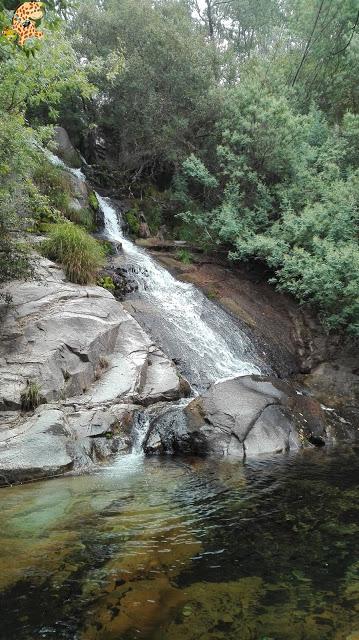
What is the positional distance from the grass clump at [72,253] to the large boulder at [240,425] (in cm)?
415

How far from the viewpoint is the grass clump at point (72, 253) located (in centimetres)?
1083

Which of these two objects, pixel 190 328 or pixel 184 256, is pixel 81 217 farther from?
pixel 190 328

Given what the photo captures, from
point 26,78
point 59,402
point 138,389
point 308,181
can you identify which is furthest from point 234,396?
point 308,181

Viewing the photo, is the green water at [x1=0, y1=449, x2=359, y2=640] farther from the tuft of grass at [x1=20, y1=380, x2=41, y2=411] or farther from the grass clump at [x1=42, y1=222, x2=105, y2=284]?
the grass clump at [x1=42, y1=222, x2=105, y2=284]

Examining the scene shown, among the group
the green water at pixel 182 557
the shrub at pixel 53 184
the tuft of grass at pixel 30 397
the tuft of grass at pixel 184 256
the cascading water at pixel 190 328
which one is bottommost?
the green water at pixel 182 557

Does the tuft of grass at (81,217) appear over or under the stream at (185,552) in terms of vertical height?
over

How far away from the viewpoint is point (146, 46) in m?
16.6

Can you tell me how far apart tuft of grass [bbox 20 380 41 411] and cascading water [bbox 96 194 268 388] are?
3.53m

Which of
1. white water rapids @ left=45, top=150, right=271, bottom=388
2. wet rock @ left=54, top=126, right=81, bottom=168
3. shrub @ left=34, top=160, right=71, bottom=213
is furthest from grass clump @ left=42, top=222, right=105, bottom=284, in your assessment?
wet rock @ left=54, top=126, right=81, bottom=168

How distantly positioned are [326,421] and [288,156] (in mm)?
9237

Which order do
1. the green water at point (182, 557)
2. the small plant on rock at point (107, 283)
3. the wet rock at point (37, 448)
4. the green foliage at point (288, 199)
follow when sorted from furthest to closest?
the green foliage at point (288, 199), the small plant on rock at point (107, 283), the wet rock at point (37, 448), the green water at point (182, 557)

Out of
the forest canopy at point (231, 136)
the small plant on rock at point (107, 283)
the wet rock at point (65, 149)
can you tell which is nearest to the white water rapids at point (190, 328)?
the small plant on rock at point (107, 283)

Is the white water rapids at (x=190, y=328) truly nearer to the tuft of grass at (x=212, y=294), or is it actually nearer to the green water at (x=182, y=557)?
the tuft of grass at (x=212, y=294)

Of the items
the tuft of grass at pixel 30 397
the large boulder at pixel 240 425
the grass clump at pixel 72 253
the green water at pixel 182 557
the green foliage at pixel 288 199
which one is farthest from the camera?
the green foliage at pixel 288 199
